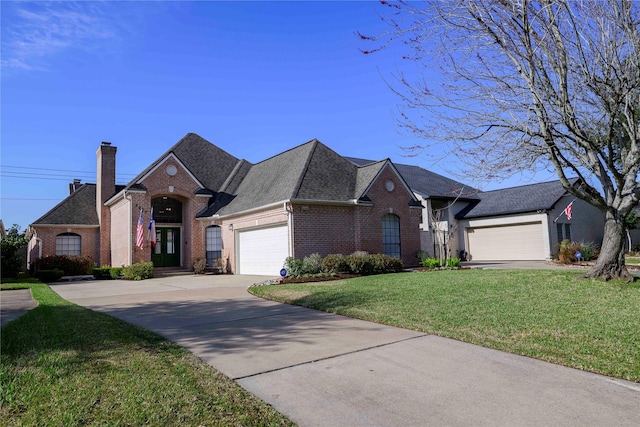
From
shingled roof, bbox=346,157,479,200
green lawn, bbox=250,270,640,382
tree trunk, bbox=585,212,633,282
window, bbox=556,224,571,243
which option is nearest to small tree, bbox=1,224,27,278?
green lawn, bbox=250,270,640,382

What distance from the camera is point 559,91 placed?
910 centimetres

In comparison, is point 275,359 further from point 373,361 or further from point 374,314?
point 374,314

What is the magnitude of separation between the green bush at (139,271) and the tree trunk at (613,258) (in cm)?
1832

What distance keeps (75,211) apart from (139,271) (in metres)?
8.70

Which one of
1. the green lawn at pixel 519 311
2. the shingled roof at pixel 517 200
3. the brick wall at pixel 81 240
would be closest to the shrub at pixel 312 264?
the green lawn at pixel 519 311

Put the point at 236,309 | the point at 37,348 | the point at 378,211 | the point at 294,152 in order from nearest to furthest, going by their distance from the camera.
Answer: the point at 37,348 < the point at 236,309 < the point at 378,211 < the point at 294,152

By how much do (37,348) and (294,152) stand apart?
1708 centimetres

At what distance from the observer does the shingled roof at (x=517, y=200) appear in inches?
963

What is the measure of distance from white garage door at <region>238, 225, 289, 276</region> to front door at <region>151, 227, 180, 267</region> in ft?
17.8

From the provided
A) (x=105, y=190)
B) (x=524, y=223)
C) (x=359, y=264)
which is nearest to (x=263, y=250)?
(x=359, y=264)

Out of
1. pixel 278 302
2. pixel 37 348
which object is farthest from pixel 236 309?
pixel 37 348

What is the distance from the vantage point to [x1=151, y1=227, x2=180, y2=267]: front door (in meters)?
23.3

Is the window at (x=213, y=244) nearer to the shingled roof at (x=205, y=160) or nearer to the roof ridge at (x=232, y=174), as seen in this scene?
the roof ridge at (x=232, y=174)

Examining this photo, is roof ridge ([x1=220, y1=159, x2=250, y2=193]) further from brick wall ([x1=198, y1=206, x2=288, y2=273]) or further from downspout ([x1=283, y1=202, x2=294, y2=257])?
downspout ([x1=283, y1=202, x2=294, y2=257])
